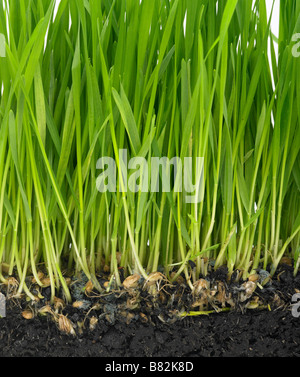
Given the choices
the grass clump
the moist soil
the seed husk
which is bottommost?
the moist soil

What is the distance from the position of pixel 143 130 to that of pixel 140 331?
1.15 feet

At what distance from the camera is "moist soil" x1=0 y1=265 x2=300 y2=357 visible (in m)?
0.89

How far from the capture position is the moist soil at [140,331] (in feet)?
2.92

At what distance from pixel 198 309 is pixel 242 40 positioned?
471 millimetres

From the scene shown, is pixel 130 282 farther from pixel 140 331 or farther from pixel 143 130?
pixel 143 130

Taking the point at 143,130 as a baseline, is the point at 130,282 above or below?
below

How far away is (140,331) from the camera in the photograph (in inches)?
35.2

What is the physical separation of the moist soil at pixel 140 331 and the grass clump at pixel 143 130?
52 mm

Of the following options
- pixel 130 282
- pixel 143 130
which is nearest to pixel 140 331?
pixel 130 282

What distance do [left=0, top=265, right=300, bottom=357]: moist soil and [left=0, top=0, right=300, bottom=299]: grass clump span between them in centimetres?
5

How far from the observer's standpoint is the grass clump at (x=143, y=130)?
84 cm

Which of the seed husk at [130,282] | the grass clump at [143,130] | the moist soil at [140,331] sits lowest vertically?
the moist soil at [140,331]

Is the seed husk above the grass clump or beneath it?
beneath

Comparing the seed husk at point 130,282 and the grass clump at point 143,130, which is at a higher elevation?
the grass clump at point 143,130
